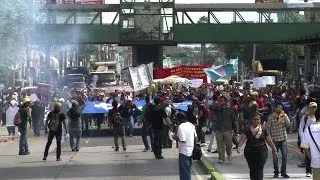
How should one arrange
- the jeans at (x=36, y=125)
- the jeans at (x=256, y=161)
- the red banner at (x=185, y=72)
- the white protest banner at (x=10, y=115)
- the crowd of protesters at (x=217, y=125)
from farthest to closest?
the red banner at (x=185, y=72), the jeans at (x=36, y=125), the white protest banner at (x=10, y=115), the crowd of protesters at (x=217, y=125), the jeans at (x=256, y=161)

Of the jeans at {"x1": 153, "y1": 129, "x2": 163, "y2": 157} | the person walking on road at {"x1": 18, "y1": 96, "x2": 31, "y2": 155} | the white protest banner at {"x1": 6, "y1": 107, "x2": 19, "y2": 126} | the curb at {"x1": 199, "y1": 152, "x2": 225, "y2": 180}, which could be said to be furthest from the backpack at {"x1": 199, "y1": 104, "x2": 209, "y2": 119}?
the white protest banner at {"x1": 6, "y1": 107, "x2": 19, "y2": 126}

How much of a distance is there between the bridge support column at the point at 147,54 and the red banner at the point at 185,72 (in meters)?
4.73

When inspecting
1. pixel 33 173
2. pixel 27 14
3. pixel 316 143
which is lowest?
pixel 33 173

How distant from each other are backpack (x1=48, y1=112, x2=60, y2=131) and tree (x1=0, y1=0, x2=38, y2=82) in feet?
29.9

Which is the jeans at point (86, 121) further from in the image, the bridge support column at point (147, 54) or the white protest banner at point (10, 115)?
the bridge support column at point (147, 54)

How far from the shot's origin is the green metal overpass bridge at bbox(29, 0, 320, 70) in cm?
5662

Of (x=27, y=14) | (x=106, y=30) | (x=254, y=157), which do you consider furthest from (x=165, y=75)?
(x=254, y=157)

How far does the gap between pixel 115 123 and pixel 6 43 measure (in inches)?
449

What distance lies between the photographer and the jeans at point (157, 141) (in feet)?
70.1

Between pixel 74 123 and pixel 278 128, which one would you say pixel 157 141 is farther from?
pixel 278 128

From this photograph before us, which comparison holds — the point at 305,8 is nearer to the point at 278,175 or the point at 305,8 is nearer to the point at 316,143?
the point at 278,175

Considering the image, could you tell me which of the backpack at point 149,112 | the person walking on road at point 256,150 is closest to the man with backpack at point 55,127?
the backpack at point 149,112

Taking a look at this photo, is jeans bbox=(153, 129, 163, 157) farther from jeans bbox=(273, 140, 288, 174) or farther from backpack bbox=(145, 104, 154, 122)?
jeans bbox=(273, 140, 288, 174)

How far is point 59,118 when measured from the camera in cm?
2145
